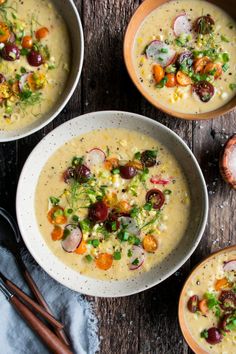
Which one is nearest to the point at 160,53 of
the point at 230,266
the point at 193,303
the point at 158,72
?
the point at 158,72

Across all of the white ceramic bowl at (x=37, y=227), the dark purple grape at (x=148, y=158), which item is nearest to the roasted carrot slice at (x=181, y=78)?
the white ceramic bowl at (x=37, y=227)

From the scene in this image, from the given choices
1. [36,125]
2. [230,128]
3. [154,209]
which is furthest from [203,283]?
[36,125]

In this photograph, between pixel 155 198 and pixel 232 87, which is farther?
pixel 232 87

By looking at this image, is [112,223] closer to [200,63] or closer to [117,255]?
[117,255]

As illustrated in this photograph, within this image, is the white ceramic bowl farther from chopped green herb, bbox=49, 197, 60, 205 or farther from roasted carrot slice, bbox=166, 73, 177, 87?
roasted carrot slice, bbox=166, 73, 177, 87

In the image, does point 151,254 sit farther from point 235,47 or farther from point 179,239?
point 235,47

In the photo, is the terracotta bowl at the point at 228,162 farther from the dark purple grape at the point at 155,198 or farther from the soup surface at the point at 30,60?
the soup surface at the point at 30,60
